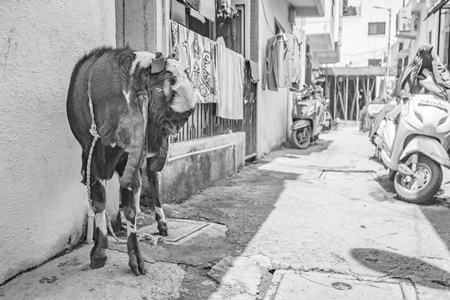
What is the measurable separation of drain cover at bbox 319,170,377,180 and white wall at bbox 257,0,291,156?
192cm

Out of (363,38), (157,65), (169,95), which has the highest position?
(363,38)

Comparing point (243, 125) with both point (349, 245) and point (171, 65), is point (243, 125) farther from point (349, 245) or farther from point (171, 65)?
point (171, 65)

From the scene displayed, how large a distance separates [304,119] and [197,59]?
7.26 meters

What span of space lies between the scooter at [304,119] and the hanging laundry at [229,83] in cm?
494

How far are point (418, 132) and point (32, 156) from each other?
14.2ft

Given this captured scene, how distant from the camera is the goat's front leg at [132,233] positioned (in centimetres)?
262

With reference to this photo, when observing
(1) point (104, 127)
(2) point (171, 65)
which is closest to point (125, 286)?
(1) point (104, 127)

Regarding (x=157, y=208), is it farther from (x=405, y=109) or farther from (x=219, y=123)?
(x=405, y=109)

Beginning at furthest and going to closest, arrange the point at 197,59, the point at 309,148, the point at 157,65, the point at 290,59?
the point at 309,148 < the point at 290,59 < the point at 197,59 < the point at 157,65

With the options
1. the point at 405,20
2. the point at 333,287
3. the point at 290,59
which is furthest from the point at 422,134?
the point at 405,20

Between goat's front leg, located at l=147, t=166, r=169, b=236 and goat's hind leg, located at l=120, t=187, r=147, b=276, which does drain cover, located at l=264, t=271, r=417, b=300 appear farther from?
goat's front leg, located at l=147, t=166, r=169, b=236

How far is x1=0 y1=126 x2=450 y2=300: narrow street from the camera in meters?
2.56

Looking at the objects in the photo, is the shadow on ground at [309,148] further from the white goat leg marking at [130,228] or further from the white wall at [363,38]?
the white wall at [363,38]

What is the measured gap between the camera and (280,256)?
328cm
